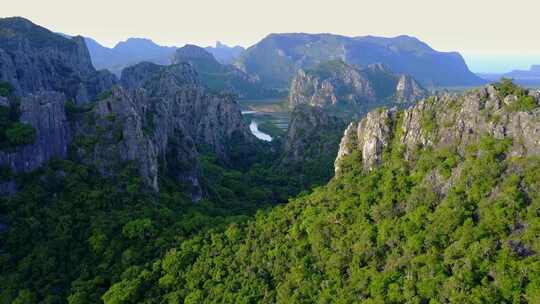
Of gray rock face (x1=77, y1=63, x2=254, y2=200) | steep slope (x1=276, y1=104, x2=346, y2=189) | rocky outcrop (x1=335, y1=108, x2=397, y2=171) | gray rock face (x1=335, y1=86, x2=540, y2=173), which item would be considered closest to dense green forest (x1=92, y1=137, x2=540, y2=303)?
gray rock face (x1=335, y1=86, x2=540, y2=173)

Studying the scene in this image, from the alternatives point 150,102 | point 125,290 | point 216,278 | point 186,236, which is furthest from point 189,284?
point 150,102

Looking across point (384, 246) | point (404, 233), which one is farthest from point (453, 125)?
point (384, 246)

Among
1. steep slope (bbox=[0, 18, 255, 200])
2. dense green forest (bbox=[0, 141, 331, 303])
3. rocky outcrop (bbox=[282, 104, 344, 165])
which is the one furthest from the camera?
rocky outcrop (bbox=[282, 104, 344, 165])

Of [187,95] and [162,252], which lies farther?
[187,95]

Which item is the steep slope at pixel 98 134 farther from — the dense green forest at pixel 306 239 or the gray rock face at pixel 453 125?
the gray rock face at pixel 453 125

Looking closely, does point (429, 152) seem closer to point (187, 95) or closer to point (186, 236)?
point (186, 236)

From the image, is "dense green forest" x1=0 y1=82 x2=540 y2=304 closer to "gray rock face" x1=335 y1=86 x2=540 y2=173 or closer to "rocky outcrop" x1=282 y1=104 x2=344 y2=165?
"gray rock face" x1=335 y1=86 x2=540 y2=173

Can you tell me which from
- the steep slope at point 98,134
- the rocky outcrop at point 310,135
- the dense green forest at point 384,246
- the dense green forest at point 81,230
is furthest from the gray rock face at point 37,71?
the dense green forest at point 384,246

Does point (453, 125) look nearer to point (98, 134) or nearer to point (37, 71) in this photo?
point (98, 134)
